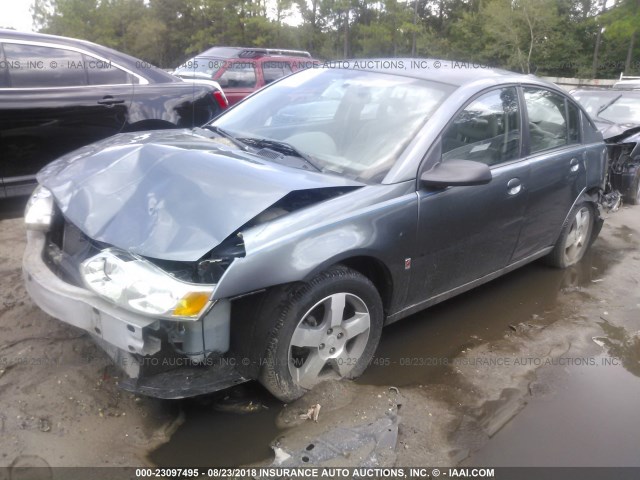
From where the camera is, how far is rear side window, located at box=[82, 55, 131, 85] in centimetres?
497

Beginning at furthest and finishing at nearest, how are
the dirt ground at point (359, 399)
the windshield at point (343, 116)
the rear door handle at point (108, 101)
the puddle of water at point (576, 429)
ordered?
the rear door handle at point (108, 101), the windshield at point (343, 116), the puddle of water at point (576, 429), the dirt ground at point (359, 399)

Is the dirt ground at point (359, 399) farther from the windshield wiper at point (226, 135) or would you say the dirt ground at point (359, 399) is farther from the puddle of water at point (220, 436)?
the windshield wiper at point (226, 135)

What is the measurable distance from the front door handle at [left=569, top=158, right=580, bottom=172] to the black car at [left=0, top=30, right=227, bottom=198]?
348 cm

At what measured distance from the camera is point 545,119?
402cm

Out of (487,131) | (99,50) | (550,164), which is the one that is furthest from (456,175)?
(99,50)

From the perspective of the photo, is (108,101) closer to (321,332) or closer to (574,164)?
(321,332)

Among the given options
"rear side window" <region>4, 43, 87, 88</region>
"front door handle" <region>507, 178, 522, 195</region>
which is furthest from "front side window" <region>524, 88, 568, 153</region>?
"rear side window" <region>4, 43, 87, 88</region>

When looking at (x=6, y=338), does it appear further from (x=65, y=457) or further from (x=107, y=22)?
(x=107, y=22)

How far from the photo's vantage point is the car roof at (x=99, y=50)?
4688 mm

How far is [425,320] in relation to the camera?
148 inches

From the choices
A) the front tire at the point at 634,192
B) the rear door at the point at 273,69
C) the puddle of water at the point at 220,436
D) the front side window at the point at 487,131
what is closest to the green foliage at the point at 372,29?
the rear door at the point at 273,69

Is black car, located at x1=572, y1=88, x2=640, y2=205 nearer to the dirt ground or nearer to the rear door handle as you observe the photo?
the dirt ground

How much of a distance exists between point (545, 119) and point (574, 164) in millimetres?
454

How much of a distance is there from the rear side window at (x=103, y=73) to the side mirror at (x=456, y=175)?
343 cm
